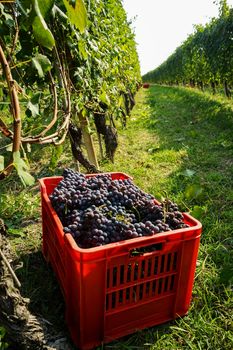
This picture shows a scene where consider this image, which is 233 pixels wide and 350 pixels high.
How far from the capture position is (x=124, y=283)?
1.56 meters

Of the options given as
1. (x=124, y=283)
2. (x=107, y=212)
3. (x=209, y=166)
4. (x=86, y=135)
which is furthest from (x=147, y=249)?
(x=209, y=166)

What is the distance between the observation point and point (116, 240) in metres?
1.58

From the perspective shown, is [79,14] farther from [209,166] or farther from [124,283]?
[209,166]

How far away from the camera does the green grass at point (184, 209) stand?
5.75 feet

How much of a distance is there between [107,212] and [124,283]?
400 millimetres

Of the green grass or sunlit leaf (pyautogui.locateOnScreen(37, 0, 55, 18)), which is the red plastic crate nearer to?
the green grass

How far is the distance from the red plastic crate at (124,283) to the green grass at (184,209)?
111 mm

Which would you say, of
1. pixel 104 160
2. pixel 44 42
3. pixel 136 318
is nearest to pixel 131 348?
pixel 136 318

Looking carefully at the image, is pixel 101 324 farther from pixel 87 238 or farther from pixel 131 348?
pixel 87 238

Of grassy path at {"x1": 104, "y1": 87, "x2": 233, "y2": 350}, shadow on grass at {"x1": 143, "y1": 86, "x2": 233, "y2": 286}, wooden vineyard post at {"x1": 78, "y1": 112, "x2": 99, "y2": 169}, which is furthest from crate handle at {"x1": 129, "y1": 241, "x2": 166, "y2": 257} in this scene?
wooden vineyard post at {"x1": 78, "y1": 112, "x2": 99, "y2": 169}

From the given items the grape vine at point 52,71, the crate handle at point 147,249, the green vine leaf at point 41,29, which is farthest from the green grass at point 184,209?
the green vine leaf at point 41,29

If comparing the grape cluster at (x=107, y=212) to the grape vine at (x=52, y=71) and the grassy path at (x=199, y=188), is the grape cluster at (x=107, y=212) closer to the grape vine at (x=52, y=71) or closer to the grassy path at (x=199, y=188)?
the grape vine at (x=52, y=71)

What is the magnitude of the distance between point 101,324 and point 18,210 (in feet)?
5.90

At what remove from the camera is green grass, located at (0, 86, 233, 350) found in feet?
5.75
